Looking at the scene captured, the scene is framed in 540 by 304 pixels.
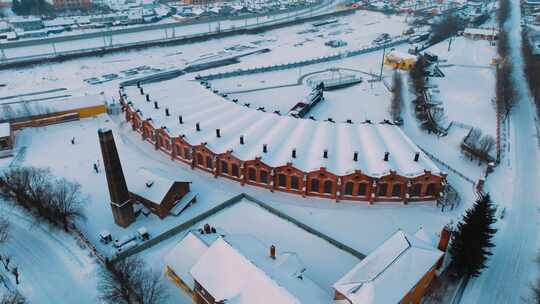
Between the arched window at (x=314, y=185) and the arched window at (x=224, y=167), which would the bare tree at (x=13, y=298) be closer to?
the arched window at (x=224, y=167)

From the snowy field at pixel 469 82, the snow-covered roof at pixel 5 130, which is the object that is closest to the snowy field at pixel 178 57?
the snowy field at pixel 469 82

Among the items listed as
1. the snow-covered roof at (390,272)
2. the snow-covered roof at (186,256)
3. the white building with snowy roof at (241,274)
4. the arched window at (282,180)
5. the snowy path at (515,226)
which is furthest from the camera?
the arched window at (282,180)

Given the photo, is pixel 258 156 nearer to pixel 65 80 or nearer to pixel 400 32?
pixel 65 80

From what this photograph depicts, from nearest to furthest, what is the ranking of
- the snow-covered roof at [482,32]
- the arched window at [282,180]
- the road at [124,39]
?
Result: 1. the arched window at [282,180]
2. the road at [124,39]
3. the snow-covered roof at [482,32]

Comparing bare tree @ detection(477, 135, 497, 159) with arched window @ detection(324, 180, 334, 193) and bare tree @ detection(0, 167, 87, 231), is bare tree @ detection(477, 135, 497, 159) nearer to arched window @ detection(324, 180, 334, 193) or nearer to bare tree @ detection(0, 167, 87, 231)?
arched window @ detection(324, 180, 334, 193)

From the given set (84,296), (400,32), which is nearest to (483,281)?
(84,296)

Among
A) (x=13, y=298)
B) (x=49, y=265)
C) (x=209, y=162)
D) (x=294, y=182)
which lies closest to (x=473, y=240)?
(x=294, y=182)

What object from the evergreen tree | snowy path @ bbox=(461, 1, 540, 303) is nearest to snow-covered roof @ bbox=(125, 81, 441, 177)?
snowy path @ bbox=(461, 1, 540, 303)
